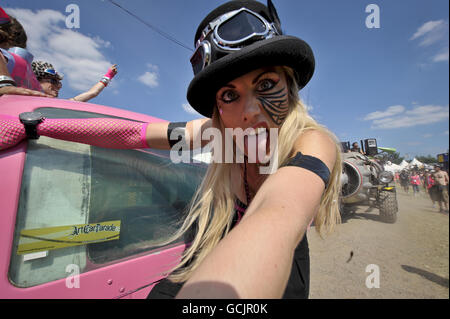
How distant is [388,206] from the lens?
5887 mm

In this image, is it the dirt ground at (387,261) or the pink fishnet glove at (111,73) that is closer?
the dirt ground at (387,261)

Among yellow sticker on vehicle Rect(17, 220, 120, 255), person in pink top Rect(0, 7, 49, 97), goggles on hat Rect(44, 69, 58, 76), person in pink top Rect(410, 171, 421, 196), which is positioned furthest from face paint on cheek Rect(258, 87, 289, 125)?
goggles on hat Rect(44, 69, 58, 76)

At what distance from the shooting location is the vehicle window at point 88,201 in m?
0.96

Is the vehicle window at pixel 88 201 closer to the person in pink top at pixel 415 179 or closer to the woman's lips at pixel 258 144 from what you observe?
the woman's lips at pixel 258 144

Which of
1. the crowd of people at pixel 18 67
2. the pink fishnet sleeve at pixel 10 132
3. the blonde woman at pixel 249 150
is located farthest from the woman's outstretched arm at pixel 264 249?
the crowd of people at pixel 18 67

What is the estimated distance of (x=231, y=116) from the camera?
3.66 feet

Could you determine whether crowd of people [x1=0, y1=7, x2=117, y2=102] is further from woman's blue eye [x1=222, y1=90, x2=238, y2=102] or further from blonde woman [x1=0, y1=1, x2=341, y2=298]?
woman's blue eye [x1=222, y1=90, x2=238, y2=102]

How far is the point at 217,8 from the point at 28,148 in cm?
140

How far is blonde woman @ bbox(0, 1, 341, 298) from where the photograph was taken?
0.51m

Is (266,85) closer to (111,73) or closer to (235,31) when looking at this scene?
(235,31)

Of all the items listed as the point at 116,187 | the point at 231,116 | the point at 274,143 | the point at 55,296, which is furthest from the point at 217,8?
the point at 55,296

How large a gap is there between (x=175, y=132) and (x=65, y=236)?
98cm

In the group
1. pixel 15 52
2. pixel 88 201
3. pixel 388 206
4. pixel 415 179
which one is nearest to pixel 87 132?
pixel 88 201
